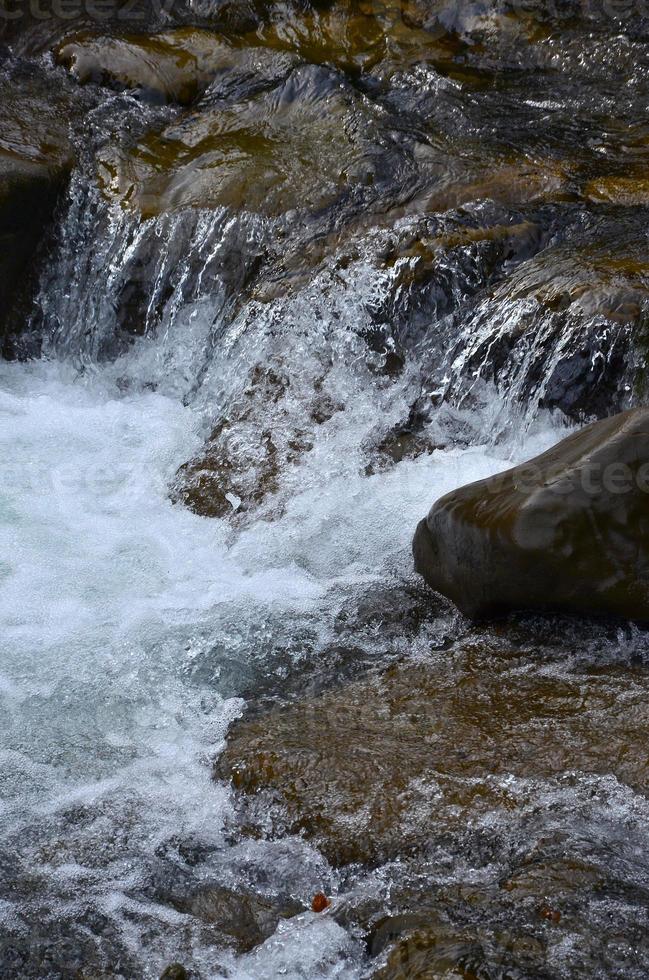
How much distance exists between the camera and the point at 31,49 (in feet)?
29.1

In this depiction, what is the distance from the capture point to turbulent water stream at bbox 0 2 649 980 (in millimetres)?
3352

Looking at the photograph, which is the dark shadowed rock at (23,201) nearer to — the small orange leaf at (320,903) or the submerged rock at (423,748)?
the submerged rock at (423,748)

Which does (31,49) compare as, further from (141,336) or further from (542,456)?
(542,456)

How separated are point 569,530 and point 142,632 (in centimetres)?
193

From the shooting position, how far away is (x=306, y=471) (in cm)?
580

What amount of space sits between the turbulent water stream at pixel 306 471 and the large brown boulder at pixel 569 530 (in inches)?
8.5

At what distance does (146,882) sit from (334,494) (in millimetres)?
2574

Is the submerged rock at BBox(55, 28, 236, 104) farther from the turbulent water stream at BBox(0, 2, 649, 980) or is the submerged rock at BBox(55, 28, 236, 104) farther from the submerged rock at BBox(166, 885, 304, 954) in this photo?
the submerged rock at BBox(166, 885, 304, 954)

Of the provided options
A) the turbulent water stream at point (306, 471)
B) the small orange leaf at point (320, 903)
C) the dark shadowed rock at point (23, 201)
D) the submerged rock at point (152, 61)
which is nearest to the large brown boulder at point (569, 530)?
the turbulent water stream at point (306, 471)

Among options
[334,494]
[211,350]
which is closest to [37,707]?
[334,494]

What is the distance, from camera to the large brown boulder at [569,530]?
411 cm

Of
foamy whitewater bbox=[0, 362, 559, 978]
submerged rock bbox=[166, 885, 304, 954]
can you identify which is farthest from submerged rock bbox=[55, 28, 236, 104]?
submerged rock bbox=[166, 885, 304, 954]

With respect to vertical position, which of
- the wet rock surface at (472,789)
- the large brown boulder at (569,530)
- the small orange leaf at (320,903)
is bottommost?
the small orange leaf at (320,903)

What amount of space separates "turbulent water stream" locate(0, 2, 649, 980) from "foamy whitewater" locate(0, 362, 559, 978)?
0.02 metres
